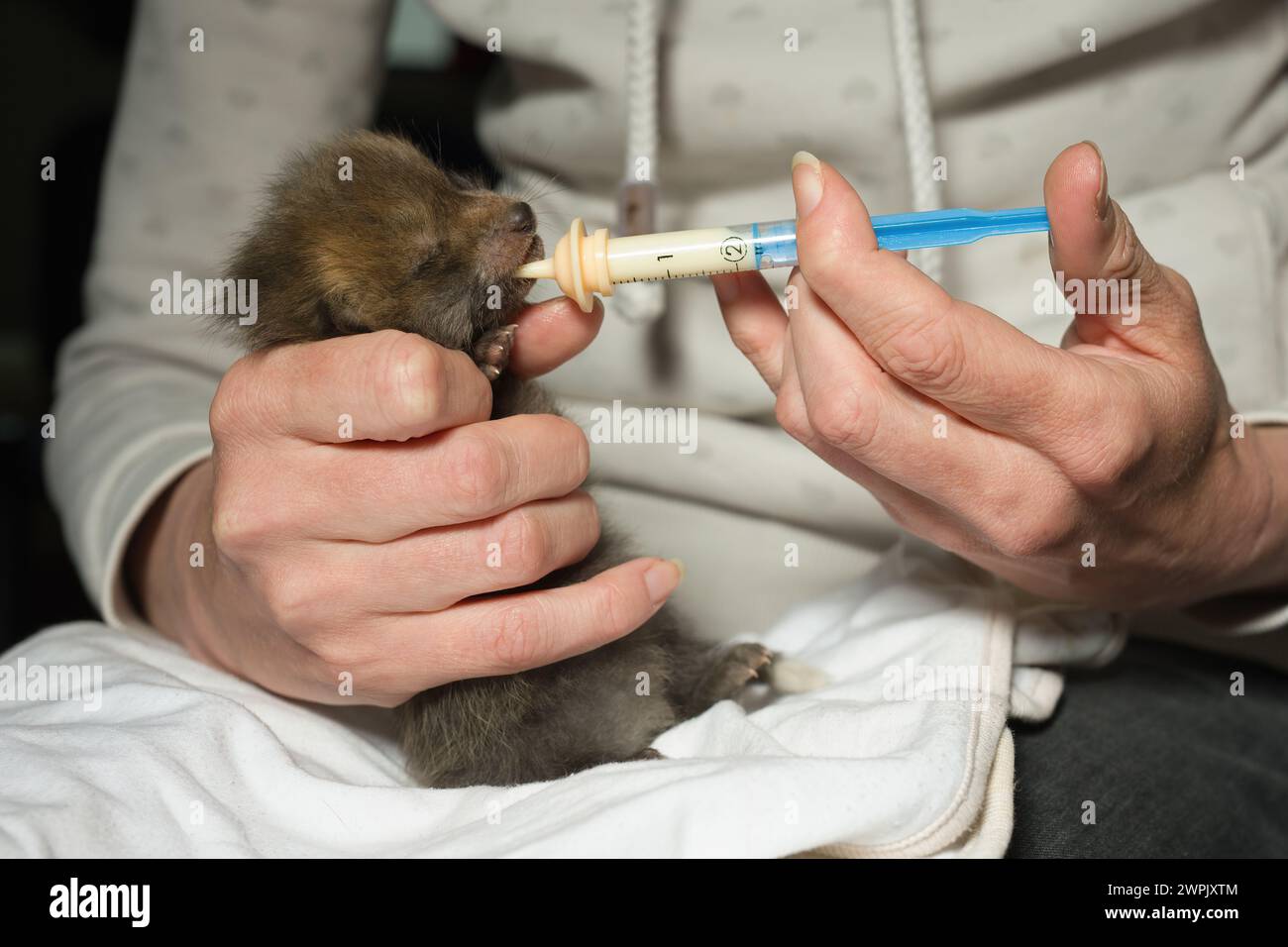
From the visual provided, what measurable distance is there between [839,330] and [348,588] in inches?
21.4

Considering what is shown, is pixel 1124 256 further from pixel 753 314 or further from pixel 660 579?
pixel 660 579

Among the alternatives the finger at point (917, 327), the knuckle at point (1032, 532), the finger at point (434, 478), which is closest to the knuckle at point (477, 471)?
the finger at point (434, 478)

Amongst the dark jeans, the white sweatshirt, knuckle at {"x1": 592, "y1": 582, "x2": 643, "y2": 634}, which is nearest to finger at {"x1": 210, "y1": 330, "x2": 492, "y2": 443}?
knuckle at {"x1": 592, "y1": 582, "x2": 643, "y2": 634}

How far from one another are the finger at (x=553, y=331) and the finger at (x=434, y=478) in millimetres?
126

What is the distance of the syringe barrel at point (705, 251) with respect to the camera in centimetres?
95

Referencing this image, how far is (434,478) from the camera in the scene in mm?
937

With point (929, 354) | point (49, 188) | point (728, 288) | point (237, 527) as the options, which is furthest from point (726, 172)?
point (49, 188)

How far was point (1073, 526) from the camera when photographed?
979mm

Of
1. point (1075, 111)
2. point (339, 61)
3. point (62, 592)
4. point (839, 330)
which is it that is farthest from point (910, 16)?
point (62, 592)

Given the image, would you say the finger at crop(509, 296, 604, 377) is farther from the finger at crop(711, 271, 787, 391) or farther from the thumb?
the thumb

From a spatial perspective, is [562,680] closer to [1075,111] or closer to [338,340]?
[338,340]

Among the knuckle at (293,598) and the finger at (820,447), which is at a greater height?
the finger at (820,447)

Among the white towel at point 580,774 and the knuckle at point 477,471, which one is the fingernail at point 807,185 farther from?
the white towel at point 580,774

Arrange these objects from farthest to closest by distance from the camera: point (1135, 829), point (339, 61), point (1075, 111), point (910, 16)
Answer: point (339, 61) < point (1075, 111) < point (910, 16) < point (1135, 829)
